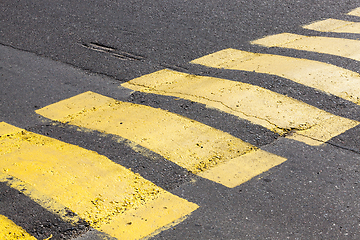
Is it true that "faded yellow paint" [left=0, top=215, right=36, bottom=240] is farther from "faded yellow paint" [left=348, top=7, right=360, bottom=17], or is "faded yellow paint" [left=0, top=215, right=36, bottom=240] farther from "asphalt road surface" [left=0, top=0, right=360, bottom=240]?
"faded yellow paint" [left=348, top=7, right=360, bottom=17]

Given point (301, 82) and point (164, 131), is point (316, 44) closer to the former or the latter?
point (301, 82)

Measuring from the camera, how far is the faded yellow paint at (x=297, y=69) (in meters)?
5.64

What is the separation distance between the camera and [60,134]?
4840 mm

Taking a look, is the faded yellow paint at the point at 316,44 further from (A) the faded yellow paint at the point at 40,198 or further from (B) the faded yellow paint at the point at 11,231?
(B) the faded yellow paint at the point at 11,231

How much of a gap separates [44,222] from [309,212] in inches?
97.1

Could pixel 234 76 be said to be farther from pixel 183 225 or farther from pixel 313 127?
pixel 183 225

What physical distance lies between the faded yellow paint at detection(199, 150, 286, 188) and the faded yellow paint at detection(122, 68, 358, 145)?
1.93 feet

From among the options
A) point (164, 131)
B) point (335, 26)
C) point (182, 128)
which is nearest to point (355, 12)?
point (335, 26)

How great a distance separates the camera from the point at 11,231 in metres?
3.31

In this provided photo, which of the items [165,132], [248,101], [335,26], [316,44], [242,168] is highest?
[335,26]

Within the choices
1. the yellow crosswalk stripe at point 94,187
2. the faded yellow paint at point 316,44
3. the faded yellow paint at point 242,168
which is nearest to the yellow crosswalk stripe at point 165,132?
the faded yellow paint at point 242,168

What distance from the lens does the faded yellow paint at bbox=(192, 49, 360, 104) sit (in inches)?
222

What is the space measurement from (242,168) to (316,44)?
407cm

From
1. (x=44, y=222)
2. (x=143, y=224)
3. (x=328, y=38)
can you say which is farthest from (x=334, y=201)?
(x=328, y=38)
